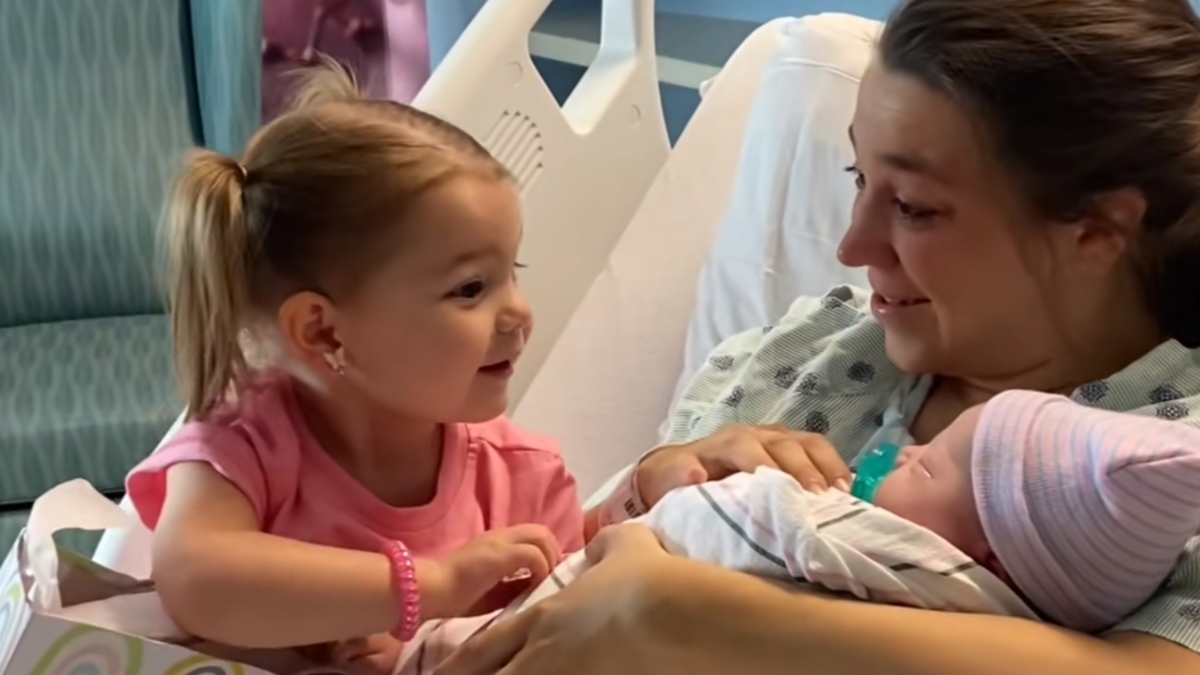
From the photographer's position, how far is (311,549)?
1.09 metres

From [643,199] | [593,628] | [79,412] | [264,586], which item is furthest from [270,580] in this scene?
[79,412]

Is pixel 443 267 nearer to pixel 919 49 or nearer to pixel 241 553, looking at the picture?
pixel 241 553

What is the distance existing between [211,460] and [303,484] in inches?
3.4

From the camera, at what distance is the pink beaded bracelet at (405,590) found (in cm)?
109

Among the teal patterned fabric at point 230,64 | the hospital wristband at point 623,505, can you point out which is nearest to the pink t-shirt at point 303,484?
the hospital wristband at point 623,505

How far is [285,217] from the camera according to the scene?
1153 millimetres

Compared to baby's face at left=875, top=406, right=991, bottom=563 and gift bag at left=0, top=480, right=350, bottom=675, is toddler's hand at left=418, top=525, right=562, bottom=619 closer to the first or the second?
gift bag at left=0, top=480, right=350, bottom=675

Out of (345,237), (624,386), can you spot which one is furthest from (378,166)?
(624,386)

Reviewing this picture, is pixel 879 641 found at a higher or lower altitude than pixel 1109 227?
lower

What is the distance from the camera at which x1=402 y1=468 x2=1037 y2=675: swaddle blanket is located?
3.28 ft

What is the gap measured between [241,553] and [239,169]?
321mm

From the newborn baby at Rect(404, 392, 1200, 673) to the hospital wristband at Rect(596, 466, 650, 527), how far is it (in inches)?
8.4

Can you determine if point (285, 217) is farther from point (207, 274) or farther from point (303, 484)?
point (303, 484)

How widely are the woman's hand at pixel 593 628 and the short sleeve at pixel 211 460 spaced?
0.22 metres
